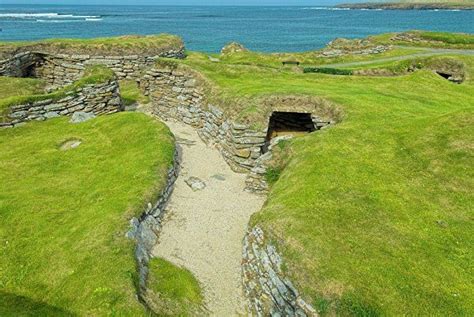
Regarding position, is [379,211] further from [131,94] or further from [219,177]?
[131,94]

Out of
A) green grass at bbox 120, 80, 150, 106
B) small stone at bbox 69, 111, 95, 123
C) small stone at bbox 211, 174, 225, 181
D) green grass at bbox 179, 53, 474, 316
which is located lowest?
green grass at bbox 120, 80, 150, 106

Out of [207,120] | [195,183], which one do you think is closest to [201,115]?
Answer: [207,120]

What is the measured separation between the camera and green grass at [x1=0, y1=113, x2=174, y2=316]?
12984 millimetres

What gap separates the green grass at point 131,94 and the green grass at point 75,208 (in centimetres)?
1036

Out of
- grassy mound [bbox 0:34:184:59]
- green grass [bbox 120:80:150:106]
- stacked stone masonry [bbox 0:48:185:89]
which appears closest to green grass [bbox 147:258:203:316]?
green grass [bbox 120:80:150:106]

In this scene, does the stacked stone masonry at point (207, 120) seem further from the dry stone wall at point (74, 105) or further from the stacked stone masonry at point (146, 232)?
the stacked stone masonry at point (146, 232)

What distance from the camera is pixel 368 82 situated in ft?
101

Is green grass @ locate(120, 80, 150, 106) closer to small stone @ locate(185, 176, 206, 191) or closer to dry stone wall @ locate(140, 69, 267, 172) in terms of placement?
dry stone wall @ locate(140, 69, 267, 172)

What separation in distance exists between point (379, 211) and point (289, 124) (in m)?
12.2

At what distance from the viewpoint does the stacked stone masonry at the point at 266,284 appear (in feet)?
39.4

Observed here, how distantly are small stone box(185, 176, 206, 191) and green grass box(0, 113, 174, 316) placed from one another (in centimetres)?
172

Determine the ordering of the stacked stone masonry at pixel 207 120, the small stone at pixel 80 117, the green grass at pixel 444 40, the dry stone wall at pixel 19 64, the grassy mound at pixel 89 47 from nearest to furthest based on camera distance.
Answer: the stacked stone masonry at pixel 207 120 < the small stone at pixel 80 117 < the dry stone wall at pixel 19 64 < the grassy mound at pixel 89 47 < the green grass at pixel 444 40

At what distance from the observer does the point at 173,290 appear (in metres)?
14.2

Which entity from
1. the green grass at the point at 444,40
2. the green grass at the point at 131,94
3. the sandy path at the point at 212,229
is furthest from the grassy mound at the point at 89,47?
the green grass at the point at 444,40
